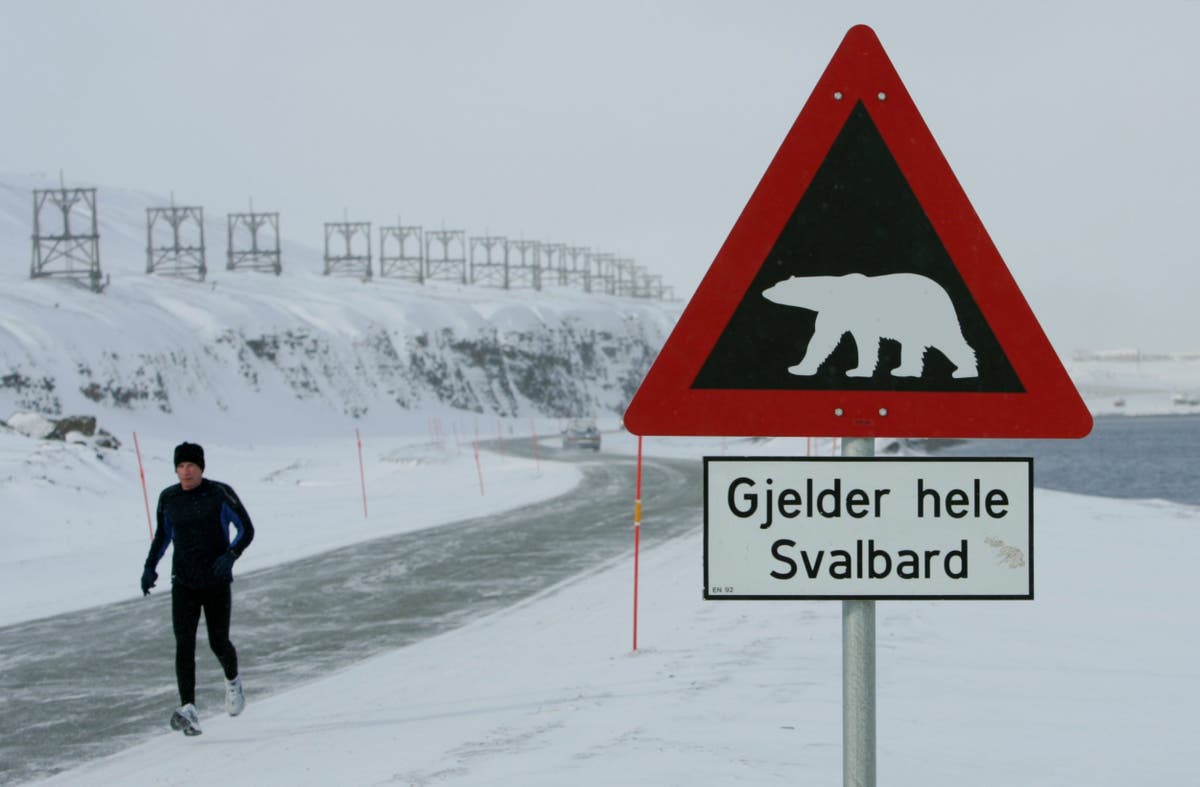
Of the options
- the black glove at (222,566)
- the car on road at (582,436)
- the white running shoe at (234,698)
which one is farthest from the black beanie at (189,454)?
the car on road at (582,436)

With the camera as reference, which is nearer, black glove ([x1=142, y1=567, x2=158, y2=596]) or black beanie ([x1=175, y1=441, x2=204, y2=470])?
black beanie ([x1=175, y1=441, x2=204, y2=470])

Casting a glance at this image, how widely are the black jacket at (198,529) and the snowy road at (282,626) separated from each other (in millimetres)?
997

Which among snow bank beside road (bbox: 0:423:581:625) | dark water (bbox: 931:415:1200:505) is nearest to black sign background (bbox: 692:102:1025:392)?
snow bank beside road (bbox: 0:423:581:625)

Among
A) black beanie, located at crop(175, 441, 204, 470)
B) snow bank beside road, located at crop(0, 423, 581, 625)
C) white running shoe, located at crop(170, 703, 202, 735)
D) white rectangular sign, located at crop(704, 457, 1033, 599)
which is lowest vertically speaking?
snow bank beside road, located at crop(0, 423, 581, 625)

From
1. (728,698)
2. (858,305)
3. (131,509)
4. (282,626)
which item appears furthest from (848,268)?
(131,509)

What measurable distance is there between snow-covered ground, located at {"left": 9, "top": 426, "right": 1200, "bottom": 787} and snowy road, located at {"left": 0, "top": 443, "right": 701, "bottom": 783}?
47cm

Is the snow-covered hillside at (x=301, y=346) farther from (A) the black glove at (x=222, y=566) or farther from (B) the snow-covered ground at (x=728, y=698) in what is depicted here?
(A) the black glove at (x=222, y=566)

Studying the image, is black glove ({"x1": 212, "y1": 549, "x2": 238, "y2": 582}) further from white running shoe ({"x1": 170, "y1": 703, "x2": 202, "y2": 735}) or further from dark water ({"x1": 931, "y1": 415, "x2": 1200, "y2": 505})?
dark water ({"x1": 931, "y1": 415, "x2": 1200, "y2": 505})

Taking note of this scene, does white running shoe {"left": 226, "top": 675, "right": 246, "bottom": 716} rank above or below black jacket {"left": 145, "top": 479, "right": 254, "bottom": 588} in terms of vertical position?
below

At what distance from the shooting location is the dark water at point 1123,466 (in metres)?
63.0

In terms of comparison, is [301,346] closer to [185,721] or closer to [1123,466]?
[1123,466]

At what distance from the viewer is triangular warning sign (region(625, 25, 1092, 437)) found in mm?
3074

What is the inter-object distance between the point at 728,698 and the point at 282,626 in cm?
Result: 653

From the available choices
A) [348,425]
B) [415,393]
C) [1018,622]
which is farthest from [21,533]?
[415,393]
